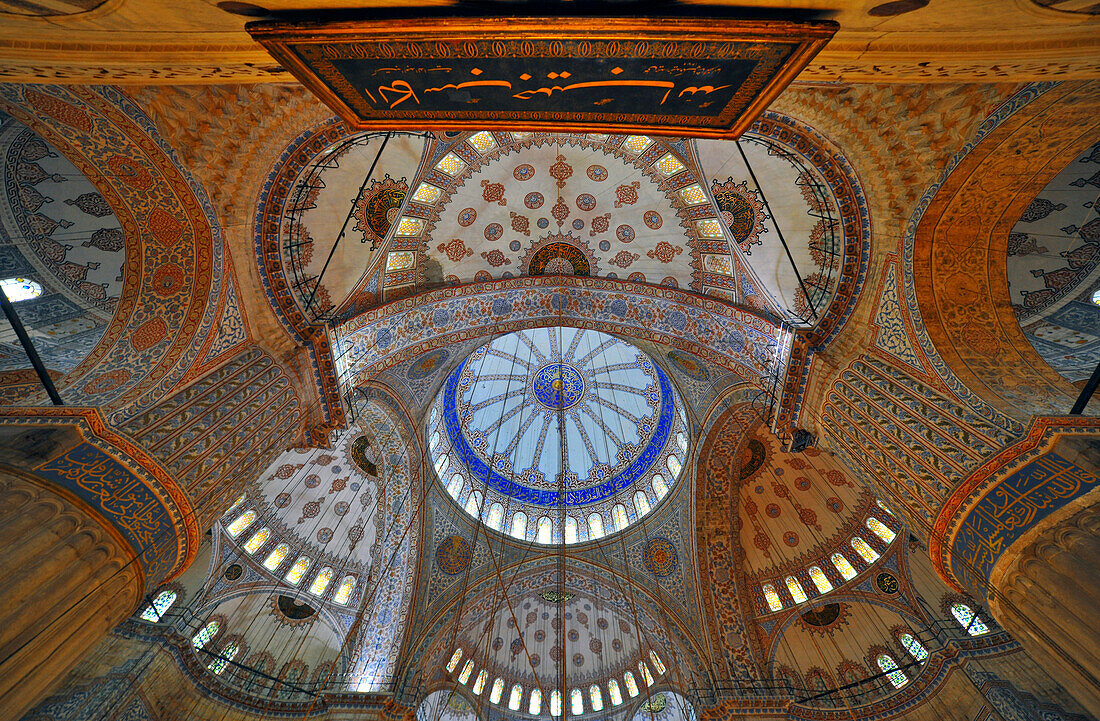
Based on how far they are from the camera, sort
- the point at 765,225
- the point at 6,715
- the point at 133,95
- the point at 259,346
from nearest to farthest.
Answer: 1. the point at 6,715
2. the point at 133,95
3. the point at 259,346
4. the point at 765,225

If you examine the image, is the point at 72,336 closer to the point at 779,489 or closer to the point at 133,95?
the point at 133,95

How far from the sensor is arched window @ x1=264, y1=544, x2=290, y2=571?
35.3 feet

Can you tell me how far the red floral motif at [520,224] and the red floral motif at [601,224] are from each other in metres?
1.30

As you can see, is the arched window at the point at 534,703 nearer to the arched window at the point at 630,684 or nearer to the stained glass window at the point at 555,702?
the stained glass window at the point at 555,702

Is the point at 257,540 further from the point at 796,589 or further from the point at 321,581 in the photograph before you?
the point at 796,589

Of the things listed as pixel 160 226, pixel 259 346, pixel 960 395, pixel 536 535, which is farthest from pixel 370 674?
pixel 960 395

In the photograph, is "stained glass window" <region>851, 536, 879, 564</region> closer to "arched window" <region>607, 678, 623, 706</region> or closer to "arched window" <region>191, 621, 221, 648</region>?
"arched window" <region>607, 678, 623, 706</region>

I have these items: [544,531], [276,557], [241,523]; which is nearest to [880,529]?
[544,531]

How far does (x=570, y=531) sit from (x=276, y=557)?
7967 millimetres

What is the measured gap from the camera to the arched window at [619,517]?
13750 mm

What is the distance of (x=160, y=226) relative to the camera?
220 inches

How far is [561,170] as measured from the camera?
9.02m

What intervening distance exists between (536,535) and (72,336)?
37.7 feet

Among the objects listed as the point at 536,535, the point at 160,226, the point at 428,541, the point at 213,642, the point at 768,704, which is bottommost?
the point at 768,704
